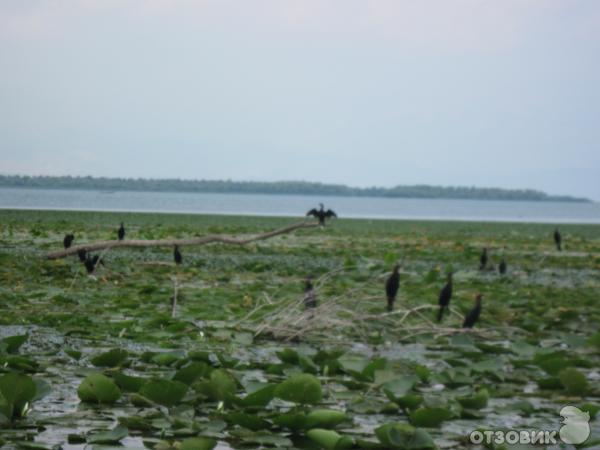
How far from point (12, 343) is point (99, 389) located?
3.94 ft

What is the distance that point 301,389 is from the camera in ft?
13.7

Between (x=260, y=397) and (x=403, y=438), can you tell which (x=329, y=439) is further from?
(x=260, y=397)

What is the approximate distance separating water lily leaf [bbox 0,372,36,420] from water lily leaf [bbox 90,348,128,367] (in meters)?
1.08

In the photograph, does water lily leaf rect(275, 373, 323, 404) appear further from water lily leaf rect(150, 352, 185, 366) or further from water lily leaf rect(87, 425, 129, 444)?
water lily leaf rect(150, 352, 185, 366)

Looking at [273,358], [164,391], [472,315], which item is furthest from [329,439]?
[472,315]

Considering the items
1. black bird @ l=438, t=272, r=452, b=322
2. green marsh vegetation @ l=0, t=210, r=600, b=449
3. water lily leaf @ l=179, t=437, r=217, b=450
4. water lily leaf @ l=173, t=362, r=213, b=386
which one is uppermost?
black bird @ l=438, t=272, r=452, b=322

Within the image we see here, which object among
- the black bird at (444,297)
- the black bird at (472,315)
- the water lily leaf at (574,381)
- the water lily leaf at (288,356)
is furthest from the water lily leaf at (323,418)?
the black bird at (444,297)

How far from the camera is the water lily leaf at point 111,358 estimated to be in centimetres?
511

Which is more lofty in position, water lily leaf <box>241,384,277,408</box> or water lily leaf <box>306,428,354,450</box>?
water lily leaf <box>241,384,277,408</box>

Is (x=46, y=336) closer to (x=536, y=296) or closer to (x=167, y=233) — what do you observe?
(x=536, y=296)

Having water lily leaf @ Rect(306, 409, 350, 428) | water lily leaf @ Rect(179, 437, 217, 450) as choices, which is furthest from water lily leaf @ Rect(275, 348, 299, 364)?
water lily leaf @ Rect(179, 437, 217, 450)

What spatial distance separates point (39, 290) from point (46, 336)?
8.22 ft

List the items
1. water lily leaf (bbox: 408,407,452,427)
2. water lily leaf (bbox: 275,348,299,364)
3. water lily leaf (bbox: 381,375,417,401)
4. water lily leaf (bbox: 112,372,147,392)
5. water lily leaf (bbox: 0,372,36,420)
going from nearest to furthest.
→ water lily leaf (bbox: 0,372,36,420)
water lily leaf (bbox: 408,407,452,427)
water lily leaf (bbox: 112,372,147,392)
water lily leaf (bbox: 381,375,417,401)
water lily leaf (bbox: 275,348,299,364)

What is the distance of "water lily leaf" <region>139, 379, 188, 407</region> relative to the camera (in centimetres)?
412
